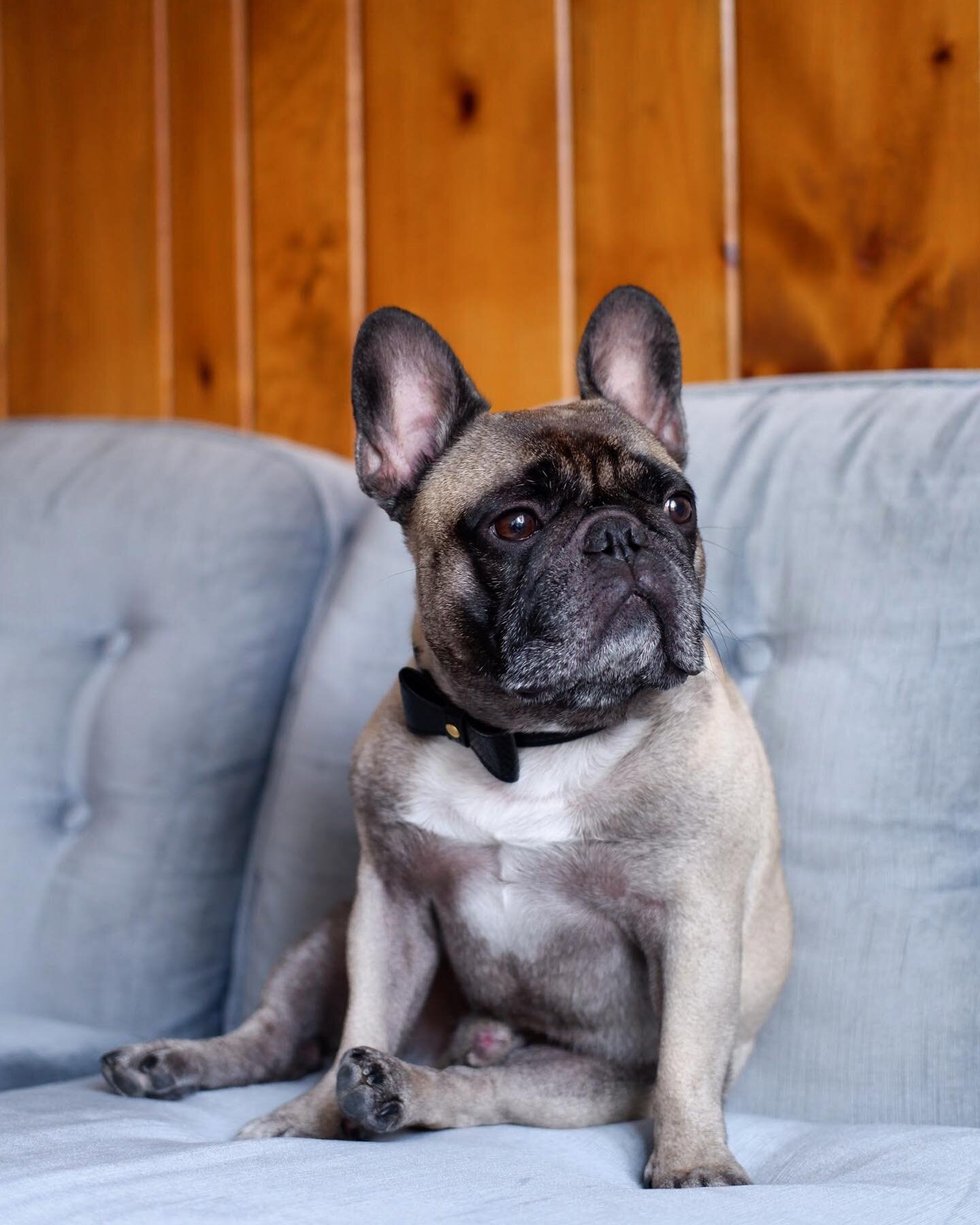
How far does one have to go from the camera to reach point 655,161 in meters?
1.81

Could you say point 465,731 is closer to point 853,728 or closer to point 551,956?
point 551,956

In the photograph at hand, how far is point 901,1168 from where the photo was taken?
0.97 m

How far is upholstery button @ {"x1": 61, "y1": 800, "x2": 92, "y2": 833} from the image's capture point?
65.2 inches

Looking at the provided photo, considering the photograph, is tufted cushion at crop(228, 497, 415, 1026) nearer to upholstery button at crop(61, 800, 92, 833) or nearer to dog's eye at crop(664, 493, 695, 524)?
upholstery button at crop(61, 800, 92, 833)

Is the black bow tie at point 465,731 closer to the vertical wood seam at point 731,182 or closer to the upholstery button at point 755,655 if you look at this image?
the upholstery button at point 755,655

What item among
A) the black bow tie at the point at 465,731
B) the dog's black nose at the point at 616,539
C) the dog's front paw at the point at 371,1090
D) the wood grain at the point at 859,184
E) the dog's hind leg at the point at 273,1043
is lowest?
the dog's hind leg at the point at 273,1043

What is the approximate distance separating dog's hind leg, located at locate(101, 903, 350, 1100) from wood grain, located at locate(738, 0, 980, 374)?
0.95 metres

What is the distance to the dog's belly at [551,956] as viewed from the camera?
1156 millimetres

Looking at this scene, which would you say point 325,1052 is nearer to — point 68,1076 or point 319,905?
point 319,905

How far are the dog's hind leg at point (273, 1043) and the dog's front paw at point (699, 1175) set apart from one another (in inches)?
17.3

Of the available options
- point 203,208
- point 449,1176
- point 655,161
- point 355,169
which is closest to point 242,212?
point 203,208

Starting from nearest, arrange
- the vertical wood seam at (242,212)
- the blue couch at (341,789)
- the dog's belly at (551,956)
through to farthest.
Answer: the blue couch at (341,789) < the dog's belly at (551,956) < the vertical wood seam at (242,212)

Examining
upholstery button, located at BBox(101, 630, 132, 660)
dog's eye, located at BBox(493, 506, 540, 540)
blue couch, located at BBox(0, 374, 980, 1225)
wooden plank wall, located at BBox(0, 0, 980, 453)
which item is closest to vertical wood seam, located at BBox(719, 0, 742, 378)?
wooden plank wall, located at BBox(0, 0, 980, 453)

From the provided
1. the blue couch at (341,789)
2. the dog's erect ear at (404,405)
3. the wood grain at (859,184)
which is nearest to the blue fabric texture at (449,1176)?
the blue couch at (341,789)
